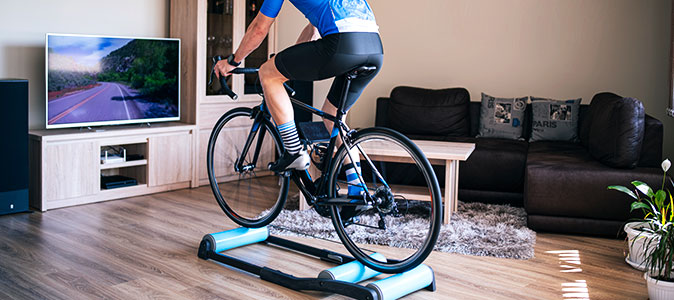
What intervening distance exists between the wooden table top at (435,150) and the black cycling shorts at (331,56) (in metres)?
0.25

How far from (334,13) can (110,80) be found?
260 cm

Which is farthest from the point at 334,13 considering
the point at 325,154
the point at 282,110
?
the point at 325,154

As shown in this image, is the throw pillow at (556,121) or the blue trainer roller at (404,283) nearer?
the blue trainer roller at (404,283)

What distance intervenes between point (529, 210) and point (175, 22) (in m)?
3.06

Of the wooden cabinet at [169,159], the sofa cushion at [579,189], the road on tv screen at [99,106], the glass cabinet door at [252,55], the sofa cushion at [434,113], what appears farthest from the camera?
the glass cabinet door at [252,55]

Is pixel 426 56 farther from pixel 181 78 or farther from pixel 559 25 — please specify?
pixel 181 78

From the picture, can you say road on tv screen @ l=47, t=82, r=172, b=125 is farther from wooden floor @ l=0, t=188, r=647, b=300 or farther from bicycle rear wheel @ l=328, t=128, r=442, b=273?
bicycle rear wheel @ l=328, t=128, r=442, b=273

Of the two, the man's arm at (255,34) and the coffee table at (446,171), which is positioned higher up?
the man's arm at (255,34)

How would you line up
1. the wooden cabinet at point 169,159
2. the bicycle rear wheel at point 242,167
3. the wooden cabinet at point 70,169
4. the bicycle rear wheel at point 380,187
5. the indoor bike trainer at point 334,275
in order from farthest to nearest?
the wooden cabinet at point 169,159
the wooden cabinet at point 70,169
the bicycle rear wheel at point 242,167
the indoor bike trainer at point 334,275
the bicycle rear wheel at point 380,187

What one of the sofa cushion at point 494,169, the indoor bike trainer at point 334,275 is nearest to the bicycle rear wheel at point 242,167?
the indoor bike trainer at point 334,275

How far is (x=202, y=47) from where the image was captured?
16.4ft

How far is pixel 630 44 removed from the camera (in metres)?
4.99

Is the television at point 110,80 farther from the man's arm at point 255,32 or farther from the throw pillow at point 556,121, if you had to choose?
the throw pillow at point 556,121

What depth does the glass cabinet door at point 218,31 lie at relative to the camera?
5.11 m
